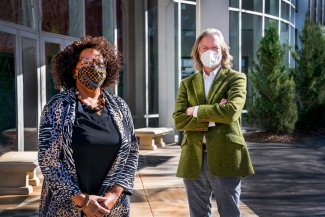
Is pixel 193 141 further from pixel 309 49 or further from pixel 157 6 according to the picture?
pixel 309 49

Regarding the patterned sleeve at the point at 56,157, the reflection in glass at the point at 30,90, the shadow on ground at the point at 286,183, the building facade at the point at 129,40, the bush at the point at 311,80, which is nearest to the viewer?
the patterned sleeve at the point at 56,157

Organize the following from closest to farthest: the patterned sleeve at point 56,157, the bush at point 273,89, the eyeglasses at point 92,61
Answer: the patterned sleeve at point 56,157 < the eyeglasses at point 92,61 < the bush at point 273,89

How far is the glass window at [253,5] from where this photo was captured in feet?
58.2

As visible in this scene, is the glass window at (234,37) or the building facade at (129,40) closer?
the building facade at (129,40)

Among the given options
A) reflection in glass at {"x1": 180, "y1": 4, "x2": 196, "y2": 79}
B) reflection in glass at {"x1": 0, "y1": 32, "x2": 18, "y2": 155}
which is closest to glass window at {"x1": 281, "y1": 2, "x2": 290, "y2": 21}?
reflection in glass at {"x1": 180, "y1": 4, "x2": 196, "y2": 79}

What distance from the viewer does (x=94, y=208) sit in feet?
8.41

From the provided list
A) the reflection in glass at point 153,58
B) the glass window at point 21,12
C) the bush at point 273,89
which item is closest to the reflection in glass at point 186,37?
the reflection in glass at point 153,58

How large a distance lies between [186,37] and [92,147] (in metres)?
12.1

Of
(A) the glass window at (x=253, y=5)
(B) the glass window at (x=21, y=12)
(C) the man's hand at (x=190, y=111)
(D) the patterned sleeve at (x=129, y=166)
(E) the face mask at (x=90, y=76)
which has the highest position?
(A) the glass window at (x=253, y=5)

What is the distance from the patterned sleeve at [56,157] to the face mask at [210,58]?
142 centimetres

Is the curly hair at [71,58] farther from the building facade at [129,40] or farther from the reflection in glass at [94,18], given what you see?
the reflection in glass at [94,18]

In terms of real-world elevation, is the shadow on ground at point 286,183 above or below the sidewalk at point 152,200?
below

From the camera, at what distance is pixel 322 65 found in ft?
57.5

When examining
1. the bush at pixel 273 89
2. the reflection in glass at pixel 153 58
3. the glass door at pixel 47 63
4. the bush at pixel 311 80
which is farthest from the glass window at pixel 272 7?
the glass door at pixel 47 63
